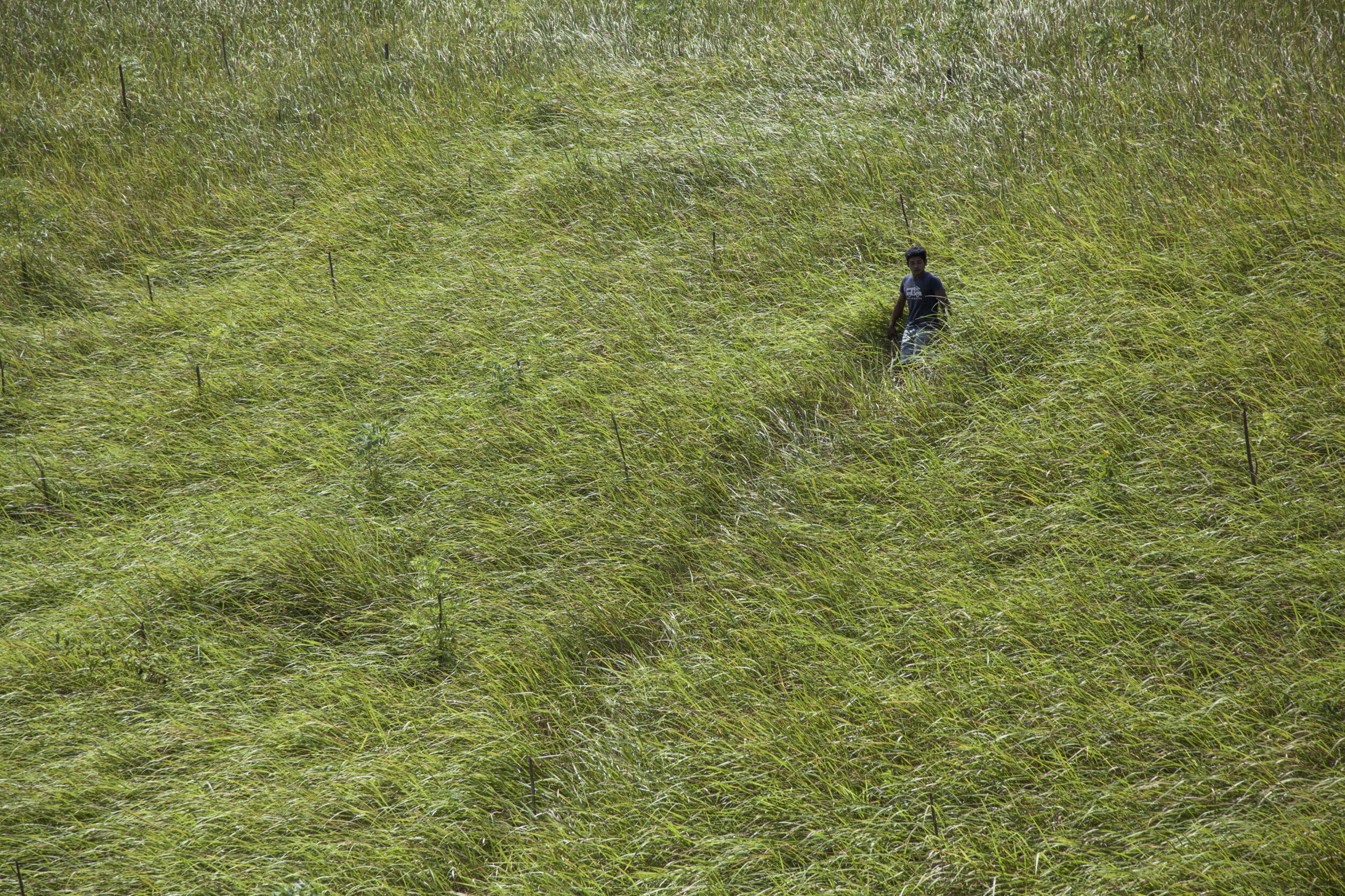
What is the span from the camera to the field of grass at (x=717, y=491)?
10.5 feet

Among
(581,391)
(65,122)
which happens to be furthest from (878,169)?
(65,122)

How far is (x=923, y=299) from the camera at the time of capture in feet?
17.3

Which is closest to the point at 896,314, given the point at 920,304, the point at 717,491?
the point at 920,304

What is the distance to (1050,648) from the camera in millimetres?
3480

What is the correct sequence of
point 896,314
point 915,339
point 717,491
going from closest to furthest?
1. point 717,491
2. point 915,339
3. point 896,314

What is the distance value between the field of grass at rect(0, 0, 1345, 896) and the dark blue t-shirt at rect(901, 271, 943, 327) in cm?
20

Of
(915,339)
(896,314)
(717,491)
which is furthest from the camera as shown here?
(896,314)

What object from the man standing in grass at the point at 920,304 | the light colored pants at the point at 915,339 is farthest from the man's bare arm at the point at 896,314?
the light colored pants at the point at 915,339

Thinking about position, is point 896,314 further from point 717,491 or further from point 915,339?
point 717,491

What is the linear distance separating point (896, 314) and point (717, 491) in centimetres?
169

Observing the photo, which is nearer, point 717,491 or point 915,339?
point 717,491

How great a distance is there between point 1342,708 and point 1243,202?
3.43m

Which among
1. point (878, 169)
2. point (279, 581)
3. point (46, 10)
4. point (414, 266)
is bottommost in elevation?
point (279, 581)

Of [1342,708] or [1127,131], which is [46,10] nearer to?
[1127,131]
